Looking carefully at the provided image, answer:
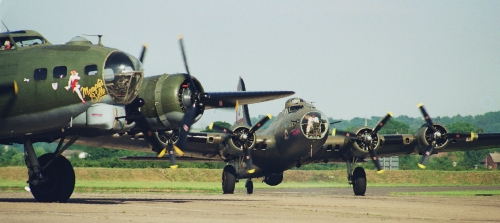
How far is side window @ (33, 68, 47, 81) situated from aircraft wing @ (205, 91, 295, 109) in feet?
22.7

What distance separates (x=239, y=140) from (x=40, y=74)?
67.0ft

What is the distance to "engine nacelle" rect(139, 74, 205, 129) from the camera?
26344 mm

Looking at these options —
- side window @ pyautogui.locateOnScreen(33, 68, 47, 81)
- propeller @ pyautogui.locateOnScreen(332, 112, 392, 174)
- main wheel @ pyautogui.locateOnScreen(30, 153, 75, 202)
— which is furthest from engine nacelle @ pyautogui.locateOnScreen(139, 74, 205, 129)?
propeller @ pyautogui.locateOnScreen(332, 112, 392, 174)

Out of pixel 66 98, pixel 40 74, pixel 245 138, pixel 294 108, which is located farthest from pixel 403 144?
pixel 40 74

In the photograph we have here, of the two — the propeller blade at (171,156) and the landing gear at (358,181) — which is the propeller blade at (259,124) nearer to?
the landing gear at (358,181)

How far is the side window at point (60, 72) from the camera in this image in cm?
2352

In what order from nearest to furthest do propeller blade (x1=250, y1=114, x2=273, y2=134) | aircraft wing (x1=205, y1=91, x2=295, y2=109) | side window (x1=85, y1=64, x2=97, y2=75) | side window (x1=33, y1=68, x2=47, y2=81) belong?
side window (x1=85, y1=64, x2=97, y2=75) < side window (x1=33, y1=68, x2=47, y2=81) < aircraft wing (x1=205, y1=91, x2=295, y2=109) < propeller blade (x1=250, y1=114, x2=273, y2=134)

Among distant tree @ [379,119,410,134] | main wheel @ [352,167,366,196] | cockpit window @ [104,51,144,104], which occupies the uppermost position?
cockpit window @ [104,51,144,104]

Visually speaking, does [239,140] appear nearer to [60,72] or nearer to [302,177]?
[60,72]

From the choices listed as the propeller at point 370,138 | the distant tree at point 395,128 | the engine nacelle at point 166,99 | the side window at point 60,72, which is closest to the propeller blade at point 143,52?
the engine nacelle at point 166,99

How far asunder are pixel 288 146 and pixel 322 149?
2.67 m

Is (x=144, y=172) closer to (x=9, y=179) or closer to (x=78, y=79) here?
(x=9, y=179)

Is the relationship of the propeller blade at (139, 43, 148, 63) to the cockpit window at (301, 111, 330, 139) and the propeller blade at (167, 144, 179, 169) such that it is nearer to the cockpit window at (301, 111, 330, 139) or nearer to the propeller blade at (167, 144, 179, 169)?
the propeller blade at (167, 144, 179, 169)

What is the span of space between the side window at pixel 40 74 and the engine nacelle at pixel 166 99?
422cm
